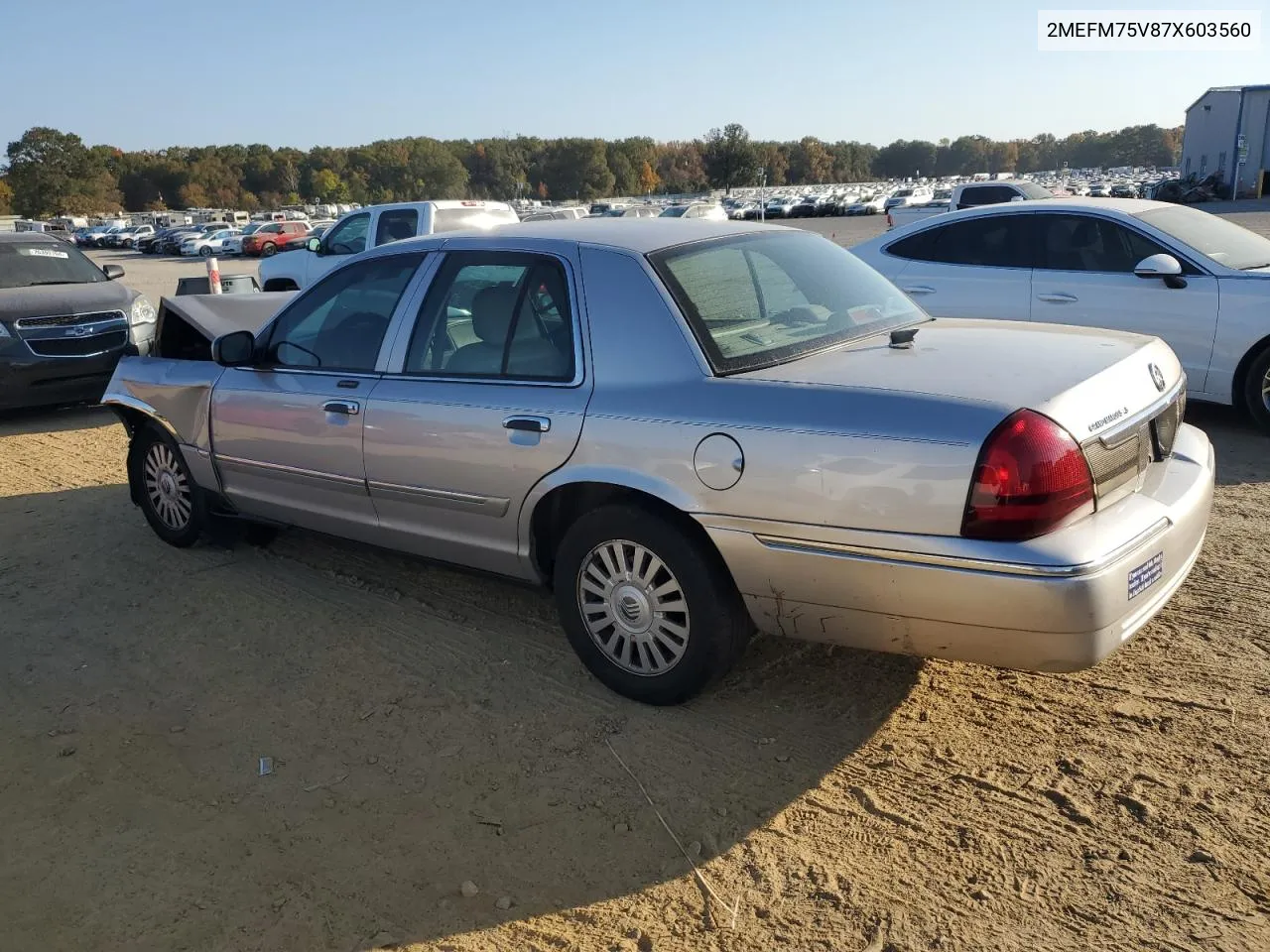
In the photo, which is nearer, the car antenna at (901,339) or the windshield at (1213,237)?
the car antenna at (901,339)

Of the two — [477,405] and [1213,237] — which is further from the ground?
[1213,237]

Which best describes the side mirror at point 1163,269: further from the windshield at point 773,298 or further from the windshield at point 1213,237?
the windshield at point 773,298

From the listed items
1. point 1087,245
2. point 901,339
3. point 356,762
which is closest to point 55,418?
point 356,762

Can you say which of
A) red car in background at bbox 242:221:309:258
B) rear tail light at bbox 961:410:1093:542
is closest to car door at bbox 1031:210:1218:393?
rear tail light at bbox 961:410:1093:542

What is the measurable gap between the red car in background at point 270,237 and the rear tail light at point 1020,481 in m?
43.2

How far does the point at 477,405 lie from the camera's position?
3.83 meters

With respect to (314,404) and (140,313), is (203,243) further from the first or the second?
(314,404)

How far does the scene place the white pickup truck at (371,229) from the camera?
1229 cm

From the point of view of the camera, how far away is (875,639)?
3.06m

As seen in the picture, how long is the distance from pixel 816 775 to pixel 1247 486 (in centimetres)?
383

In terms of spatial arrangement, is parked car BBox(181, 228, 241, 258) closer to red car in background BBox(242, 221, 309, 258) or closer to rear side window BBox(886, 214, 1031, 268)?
red car in background BBox(242, 221, 309, 258)

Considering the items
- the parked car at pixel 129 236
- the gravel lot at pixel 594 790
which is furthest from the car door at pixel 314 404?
the parked car at pixel 129 236

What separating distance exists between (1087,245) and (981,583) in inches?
209

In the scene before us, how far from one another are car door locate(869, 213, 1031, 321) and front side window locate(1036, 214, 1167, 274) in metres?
0.15
